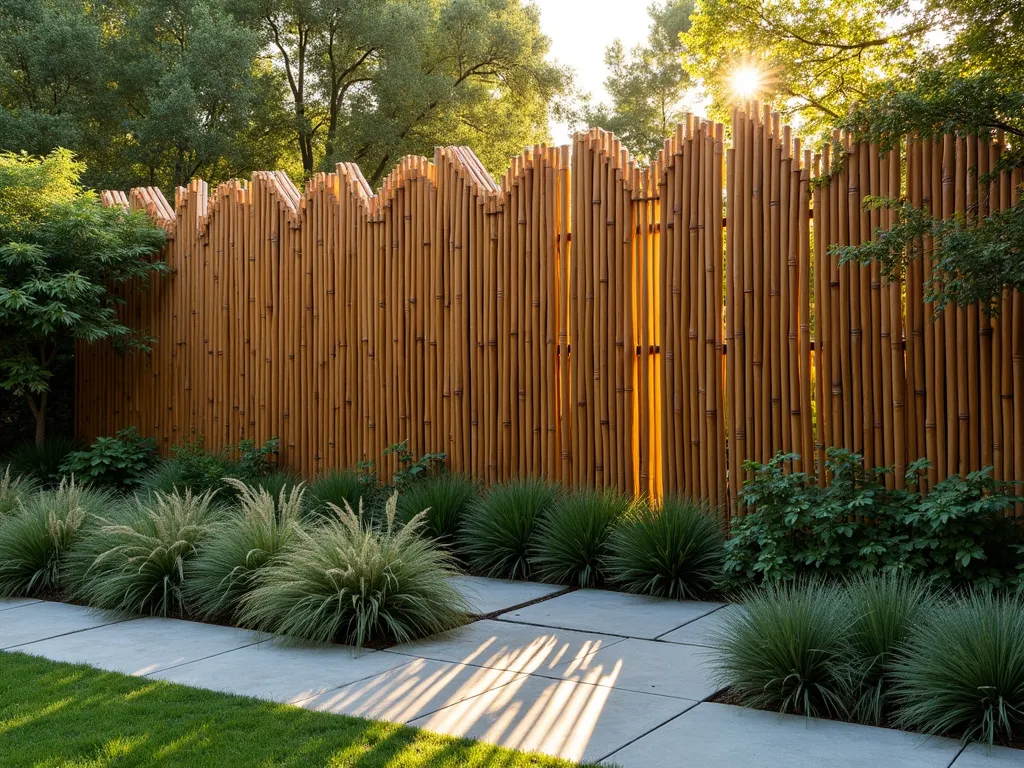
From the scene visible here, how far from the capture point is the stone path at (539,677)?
3398mm

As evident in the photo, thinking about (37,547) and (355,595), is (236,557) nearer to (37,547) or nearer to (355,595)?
(355,595)

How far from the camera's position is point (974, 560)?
16.7 feet

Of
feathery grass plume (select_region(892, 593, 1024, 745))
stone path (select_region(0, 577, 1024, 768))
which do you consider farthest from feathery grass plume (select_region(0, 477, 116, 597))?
feathery grass plume (select_region(892, 593, 1024, 745))

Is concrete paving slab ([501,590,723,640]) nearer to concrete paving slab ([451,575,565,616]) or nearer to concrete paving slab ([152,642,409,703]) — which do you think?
concrete paving slab ([451,575,565,616])

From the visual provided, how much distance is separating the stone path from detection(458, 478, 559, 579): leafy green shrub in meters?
0.60

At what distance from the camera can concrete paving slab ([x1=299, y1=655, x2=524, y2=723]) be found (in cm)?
384

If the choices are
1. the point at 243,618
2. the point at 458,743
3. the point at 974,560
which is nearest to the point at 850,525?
the point at 974,560

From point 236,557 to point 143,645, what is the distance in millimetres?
842

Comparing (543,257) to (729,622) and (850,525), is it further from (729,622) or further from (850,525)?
(729,622)

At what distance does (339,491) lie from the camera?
821 centimetres

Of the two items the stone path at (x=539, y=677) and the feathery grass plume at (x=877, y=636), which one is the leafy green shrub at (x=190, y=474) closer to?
the stone path at (x=539, y=677)

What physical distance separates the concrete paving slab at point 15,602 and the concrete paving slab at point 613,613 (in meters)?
3.11

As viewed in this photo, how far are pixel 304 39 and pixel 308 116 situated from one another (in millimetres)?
1830

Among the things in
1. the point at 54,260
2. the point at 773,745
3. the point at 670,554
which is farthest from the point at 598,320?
the point at 54,260
